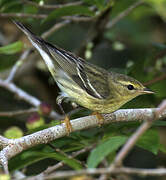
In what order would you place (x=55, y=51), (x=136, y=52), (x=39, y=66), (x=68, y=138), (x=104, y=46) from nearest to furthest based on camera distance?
(x=68, y=138)
(x=55, y=51)
(x=39, y=66)
(x=136, y=52)
(x=104, y=46)

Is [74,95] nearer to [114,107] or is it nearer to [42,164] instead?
[114,107]

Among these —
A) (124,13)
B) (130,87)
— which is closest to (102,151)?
(130,87)

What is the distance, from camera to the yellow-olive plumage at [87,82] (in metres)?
3.99

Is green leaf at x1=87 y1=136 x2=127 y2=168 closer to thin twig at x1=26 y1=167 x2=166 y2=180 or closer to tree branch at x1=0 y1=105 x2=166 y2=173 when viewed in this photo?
thin twig at x1=26 y1=167 x2=166 y2=180

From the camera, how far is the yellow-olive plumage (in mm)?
3994

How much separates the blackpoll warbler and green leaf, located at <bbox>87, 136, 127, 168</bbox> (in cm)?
161

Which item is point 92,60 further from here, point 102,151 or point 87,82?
point 102,151

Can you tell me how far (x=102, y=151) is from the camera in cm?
212

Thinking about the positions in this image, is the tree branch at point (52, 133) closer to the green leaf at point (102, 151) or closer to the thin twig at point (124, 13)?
the green leaf at point (102, 151)

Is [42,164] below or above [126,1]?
below

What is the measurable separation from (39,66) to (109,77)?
1.78m

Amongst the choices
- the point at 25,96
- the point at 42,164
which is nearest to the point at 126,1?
the point at 25,96

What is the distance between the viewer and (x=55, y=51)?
430cm

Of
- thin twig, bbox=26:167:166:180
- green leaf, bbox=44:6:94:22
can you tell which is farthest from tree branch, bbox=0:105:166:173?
green leaf, bbox=44:6:94:22
